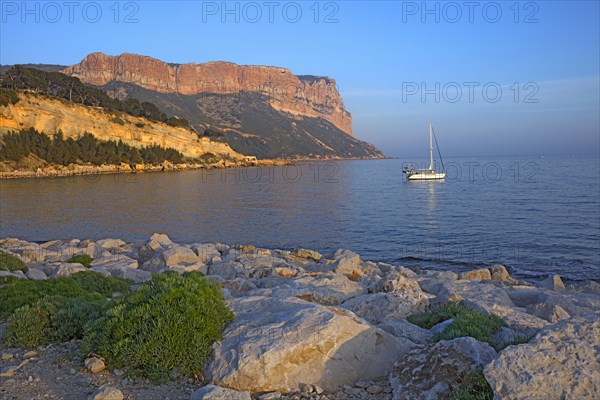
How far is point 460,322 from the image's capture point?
620 cm

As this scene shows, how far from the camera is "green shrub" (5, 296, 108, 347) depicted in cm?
691

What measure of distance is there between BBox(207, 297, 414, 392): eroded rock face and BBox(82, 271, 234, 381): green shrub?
0.29 meters

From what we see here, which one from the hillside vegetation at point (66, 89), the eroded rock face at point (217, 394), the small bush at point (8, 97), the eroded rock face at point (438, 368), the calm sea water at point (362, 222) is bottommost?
the calm sea water at point (362, 222)

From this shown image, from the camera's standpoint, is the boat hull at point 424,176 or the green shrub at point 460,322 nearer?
the green shrub at point 460,322

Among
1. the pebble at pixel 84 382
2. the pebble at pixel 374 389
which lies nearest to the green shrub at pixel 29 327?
the pebble at pixel 84 382

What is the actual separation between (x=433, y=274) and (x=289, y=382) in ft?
39.7

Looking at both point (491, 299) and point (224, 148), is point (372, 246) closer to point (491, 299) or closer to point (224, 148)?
point (491, 299)

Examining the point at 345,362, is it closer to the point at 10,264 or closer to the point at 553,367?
the point at 553,367

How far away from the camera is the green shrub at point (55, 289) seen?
8.72 meters

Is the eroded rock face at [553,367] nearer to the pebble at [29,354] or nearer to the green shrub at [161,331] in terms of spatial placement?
the green shrub at [161,331]

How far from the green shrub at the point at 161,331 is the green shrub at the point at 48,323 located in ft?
2.87

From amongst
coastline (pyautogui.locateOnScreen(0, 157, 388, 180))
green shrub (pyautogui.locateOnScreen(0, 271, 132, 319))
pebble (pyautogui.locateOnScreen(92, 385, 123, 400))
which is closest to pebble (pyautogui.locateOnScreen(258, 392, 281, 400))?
pebble (pyautogui.locateOnScreen(92, 385, 123, 400))

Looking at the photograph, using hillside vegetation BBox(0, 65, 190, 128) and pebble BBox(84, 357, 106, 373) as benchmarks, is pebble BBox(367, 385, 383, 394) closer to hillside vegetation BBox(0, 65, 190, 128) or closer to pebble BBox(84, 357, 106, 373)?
pebble BBox(84, 357, 106, 373)

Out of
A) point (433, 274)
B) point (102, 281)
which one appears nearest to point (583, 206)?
point (433, 274)
